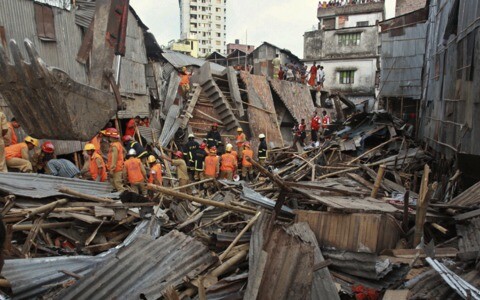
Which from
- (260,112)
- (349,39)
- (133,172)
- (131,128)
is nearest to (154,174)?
(133,172)

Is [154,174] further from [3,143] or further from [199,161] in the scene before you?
[199,161]

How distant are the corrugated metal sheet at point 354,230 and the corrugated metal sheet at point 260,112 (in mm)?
11970

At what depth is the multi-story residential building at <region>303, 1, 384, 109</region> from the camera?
119ft

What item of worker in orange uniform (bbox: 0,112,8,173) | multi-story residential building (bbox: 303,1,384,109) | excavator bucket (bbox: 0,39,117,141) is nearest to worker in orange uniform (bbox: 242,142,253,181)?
worker in orange uniform (bbox: 0,112,8,173)

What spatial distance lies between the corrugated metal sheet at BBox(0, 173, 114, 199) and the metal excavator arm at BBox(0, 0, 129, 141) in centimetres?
272

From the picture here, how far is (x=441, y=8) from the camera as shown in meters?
11.2

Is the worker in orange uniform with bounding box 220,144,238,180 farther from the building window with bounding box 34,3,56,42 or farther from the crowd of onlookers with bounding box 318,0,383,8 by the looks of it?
the crowd of onlookers with bounding box 318,0,383,8

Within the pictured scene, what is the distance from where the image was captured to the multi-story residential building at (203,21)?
8700 cm

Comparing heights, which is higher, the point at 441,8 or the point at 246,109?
the point at 441,8

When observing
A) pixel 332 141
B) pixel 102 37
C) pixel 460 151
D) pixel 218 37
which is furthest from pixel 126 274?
pixel 218 37

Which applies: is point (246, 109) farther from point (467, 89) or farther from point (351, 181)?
point (467, 89)

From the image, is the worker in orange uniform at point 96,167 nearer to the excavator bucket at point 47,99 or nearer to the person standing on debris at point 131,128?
the person standing on debris at point 131,128

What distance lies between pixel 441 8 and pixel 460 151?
578 centimetres

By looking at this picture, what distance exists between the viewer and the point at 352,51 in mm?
36969
